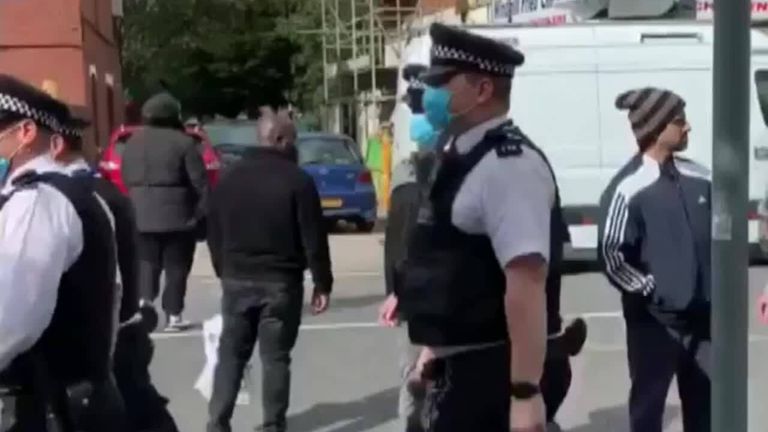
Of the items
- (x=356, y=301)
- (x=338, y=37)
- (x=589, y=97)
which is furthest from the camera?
(x=338, y=37)

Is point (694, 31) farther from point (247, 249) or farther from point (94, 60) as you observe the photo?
point (94, 60)

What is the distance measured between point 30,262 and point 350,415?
5.19 meters

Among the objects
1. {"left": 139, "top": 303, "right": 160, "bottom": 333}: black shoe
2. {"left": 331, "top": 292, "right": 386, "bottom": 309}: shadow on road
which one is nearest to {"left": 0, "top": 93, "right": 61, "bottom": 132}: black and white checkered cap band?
{"left": 139, "top": 303, "right": 160, "bottom": 333}: black shoe

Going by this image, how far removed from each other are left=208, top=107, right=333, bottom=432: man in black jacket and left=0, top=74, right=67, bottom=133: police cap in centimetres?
329

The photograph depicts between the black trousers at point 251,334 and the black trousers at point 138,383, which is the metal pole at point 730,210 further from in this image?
the black trousers at point 251,334

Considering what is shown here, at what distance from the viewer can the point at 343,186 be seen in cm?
2420

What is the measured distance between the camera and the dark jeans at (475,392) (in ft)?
16.1

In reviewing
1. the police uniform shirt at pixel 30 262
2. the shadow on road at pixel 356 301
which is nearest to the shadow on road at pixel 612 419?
the police uniform shirt at pixel 30 262

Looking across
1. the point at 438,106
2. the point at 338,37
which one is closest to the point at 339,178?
the point at 338,37

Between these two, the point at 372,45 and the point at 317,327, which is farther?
the point at 372,45

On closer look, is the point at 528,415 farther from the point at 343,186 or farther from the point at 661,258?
the point at 343,186

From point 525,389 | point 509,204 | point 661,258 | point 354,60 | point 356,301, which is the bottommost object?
point 354,60

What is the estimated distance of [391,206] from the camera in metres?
8.00

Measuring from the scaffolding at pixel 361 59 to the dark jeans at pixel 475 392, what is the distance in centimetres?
3021
